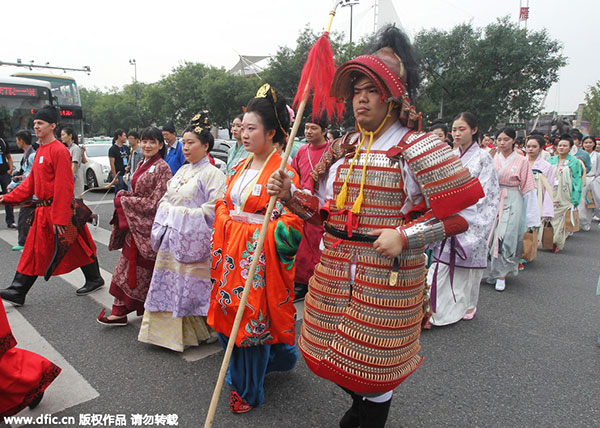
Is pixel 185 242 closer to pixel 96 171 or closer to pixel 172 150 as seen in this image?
pixel 172 150

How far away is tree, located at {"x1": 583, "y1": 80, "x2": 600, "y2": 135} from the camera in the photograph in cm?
3419

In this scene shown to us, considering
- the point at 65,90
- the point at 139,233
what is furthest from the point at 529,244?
the point at 65,90

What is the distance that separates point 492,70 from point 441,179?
81.3ft

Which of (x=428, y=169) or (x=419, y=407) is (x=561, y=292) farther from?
(x=428, y=169)

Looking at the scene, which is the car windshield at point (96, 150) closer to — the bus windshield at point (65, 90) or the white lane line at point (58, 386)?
the bus windshield at point (65, 90)

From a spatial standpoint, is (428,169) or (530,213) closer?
(428,169)

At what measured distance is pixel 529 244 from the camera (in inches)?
208

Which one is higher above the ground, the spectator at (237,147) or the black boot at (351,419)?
the spectator at (237,147)

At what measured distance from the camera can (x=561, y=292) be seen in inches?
191

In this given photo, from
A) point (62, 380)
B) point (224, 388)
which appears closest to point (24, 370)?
point (62, 380)

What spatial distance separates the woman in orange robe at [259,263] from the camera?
235cm

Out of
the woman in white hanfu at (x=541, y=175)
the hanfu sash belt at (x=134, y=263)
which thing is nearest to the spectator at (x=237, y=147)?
the hanfu sash belt at (x=134, y=263)

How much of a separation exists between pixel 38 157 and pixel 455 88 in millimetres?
23402

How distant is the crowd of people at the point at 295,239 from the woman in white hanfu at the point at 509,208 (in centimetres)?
116
